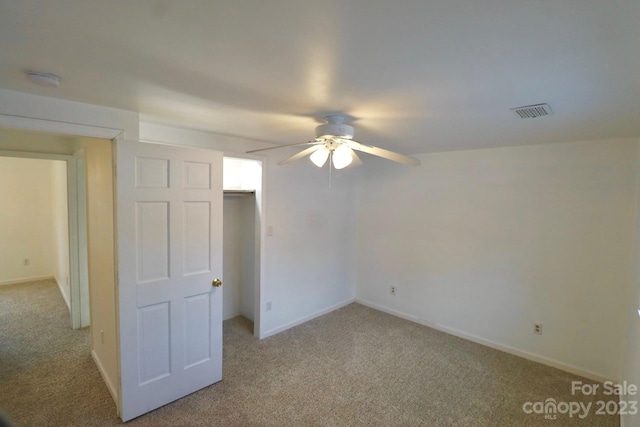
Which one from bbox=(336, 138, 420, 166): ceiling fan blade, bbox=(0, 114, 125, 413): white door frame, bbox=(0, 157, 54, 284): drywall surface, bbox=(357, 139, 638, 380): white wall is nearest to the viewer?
bbox=(0, 114, 125, 413): white door frame

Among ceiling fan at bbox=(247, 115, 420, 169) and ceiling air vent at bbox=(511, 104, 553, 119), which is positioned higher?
ceiling air vent at bbox=(511, 104, 553, 119)

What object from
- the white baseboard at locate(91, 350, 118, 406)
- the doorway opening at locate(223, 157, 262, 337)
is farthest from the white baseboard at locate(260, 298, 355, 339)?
the white baseboard at locate(91, 350, 118, 406)

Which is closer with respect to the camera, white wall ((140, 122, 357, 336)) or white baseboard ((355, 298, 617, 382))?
white baseboard ((355, 298, 617, 382))

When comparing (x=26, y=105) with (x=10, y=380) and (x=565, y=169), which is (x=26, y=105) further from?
(x=565, y=169)

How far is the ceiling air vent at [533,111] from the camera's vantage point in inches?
71.5

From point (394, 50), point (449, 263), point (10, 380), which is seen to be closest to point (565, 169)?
point (449, 263)

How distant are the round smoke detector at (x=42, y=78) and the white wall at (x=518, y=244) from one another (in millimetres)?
3492

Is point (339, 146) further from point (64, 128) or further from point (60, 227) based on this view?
point (60, 227)

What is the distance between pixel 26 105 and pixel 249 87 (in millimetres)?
1384

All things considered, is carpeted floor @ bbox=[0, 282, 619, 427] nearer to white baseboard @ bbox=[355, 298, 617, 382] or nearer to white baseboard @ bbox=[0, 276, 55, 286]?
white baseboard @ bbox=[355, 298, 617, 382]

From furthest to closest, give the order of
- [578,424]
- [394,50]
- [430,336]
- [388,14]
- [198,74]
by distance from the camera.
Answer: [430,336], [578,424], [198,74], [394,50], [388,14]

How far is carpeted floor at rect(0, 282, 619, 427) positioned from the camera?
7.59 ft

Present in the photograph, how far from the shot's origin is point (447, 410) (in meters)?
2.42

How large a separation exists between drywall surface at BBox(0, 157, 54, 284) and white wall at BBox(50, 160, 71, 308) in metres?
0.14
